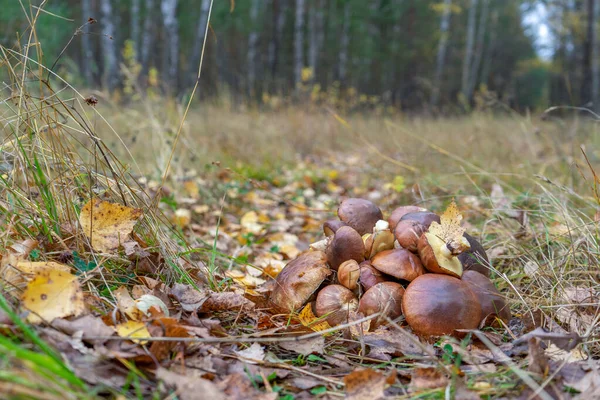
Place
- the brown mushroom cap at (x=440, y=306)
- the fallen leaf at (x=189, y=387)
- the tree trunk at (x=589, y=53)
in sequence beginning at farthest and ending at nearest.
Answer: the tree trunk at (x=589, y=53), the brown mushroom cap at (x=440, y=306), the fallen leaf at (x=189, y=387)

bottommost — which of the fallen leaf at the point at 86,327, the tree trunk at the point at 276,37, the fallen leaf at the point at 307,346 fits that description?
the fallen leaf at the point at 307,346

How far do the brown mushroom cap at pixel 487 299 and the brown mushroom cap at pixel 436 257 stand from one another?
0.06m

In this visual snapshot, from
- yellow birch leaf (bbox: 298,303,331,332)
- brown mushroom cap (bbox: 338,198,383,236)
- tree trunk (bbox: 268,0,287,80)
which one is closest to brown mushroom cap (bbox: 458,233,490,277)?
brown mushroom cap (bbox: 338,198,383,236)

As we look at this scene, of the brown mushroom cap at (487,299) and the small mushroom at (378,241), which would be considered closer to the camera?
the brown mushroom cap at (487,299)

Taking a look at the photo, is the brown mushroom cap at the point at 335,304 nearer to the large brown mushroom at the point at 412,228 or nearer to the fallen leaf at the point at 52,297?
the large brown mushroom at the point at 412,228

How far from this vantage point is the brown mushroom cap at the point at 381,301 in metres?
1.66

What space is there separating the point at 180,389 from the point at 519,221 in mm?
2102

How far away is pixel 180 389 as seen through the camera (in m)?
1.10

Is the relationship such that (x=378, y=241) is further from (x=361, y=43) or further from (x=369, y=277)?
(x=361, y=43)

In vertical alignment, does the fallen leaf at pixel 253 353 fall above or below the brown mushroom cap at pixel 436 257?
below

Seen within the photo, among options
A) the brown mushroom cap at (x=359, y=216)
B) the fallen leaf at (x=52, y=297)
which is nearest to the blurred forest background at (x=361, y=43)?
the brown mushroom cap at (x=359, y=216)

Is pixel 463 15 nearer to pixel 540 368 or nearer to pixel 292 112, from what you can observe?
pixel 292 112

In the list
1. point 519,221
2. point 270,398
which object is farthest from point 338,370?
point 519,221

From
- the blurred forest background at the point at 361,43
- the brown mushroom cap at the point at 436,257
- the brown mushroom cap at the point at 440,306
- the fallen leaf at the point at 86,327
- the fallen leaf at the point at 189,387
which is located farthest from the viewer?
the blurred forest background at the point at 361,43
